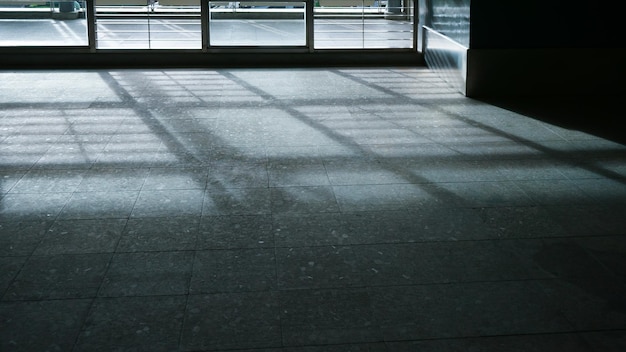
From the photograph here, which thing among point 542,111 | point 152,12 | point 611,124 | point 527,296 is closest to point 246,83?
point 152,12

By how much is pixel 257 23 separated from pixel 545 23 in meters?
4.77

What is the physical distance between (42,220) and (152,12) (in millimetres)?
6676

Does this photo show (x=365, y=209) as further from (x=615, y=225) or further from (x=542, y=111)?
(x=542, y=111)

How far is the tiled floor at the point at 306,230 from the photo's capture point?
3127 mm

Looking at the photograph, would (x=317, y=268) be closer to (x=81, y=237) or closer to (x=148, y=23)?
(x=81, y=237)

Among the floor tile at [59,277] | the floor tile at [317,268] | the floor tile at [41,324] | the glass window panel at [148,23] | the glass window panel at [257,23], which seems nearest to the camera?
the floor tile at [41,324]

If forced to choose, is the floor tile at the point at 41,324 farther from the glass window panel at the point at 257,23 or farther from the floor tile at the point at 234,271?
the glass window panel at the point at 257,23

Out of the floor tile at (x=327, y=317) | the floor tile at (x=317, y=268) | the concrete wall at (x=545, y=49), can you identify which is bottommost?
the floor tile at (x=327, y=317)

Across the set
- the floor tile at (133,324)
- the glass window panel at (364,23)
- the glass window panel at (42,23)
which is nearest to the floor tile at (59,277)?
the floor tile at (133,324)

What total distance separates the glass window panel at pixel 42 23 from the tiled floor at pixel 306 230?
318 centimetres

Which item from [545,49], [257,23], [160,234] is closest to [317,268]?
[160,234]

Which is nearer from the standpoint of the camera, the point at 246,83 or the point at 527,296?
the point at 527,296

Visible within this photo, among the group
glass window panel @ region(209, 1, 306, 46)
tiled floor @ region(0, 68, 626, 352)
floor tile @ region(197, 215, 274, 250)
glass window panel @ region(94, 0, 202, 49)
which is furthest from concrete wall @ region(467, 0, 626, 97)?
floor tile @ region(197, 215, 274, 250)

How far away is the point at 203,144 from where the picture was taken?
6.07 meters
